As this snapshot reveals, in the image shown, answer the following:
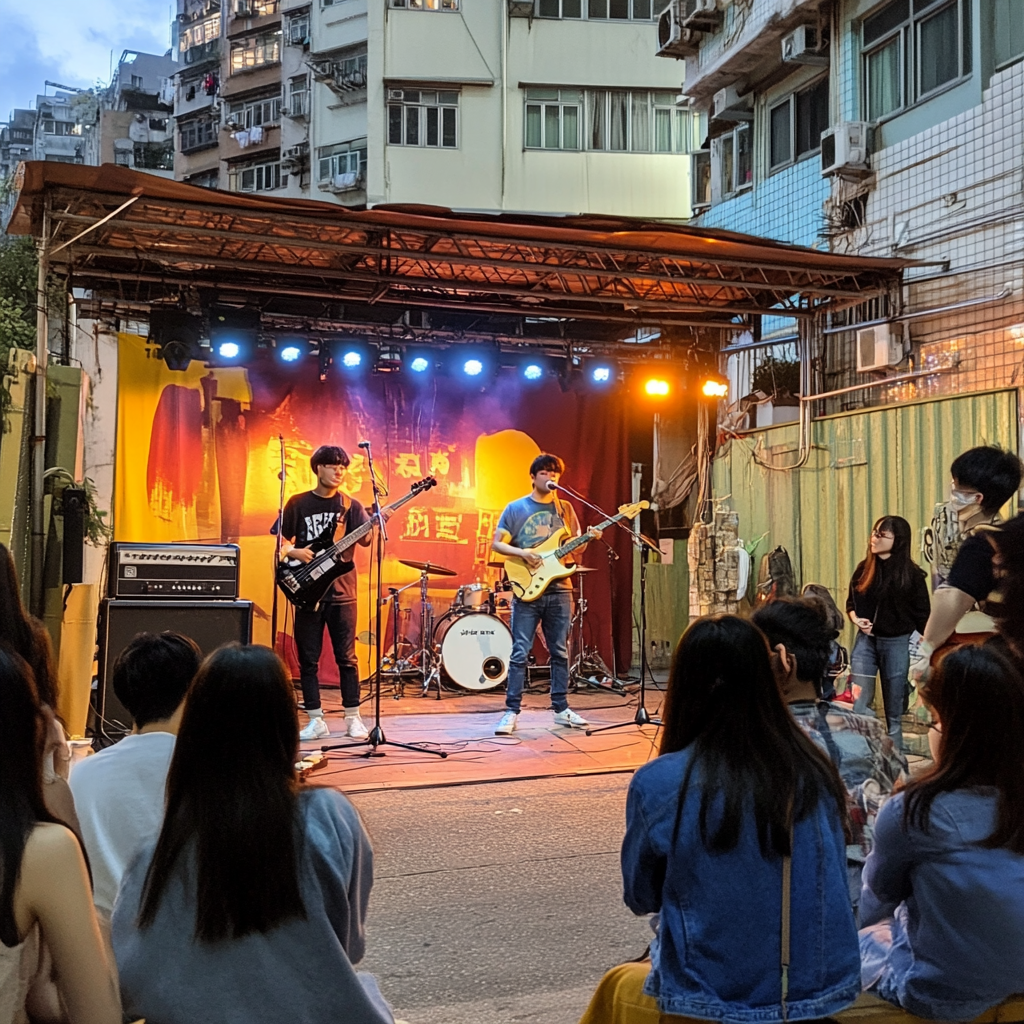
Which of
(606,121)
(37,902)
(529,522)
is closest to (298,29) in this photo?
(606,121)

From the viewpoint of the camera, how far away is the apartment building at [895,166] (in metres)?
8.56

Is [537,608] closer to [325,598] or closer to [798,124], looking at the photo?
[325,598]

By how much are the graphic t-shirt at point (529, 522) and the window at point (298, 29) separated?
31.2 metres

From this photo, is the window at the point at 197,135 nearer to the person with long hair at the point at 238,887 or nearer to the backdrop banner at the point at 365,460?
the backdrop banner at the point at 365,460

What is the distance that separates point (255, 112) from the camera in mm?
37750

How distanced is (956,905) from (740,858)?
1.67ft

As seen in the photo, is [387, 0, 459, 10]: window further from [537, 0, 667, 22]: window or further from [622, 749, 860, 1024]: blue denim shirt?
[622, 749, 860, 1024]: blue denim shirt

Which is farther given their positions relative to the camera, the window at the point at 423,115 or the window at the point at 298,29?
the window at the point at 298,29

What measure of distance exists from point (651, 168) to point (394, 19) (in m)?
5.68

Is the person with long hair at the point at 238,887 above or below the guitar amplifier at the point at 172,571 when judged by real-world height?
below

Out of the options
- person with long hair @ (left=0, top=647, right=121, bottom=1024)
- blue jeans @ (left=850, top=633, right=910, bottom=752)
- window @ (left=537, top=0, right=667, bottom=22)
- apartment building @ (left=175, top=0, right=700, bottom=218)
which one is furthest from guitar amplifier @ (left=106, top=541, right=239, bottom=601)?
window @ (left=537, top=0, right=667, bottom=22)

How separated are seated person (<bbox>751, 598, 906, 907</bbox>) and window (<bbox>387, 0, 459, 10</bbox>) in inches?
770

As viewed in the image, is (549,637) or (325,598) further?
(549,637)

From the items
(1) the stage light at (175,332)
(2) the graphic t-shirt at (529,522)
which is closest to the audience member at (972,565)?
(2) the graphic t-shirt at (529,522)
